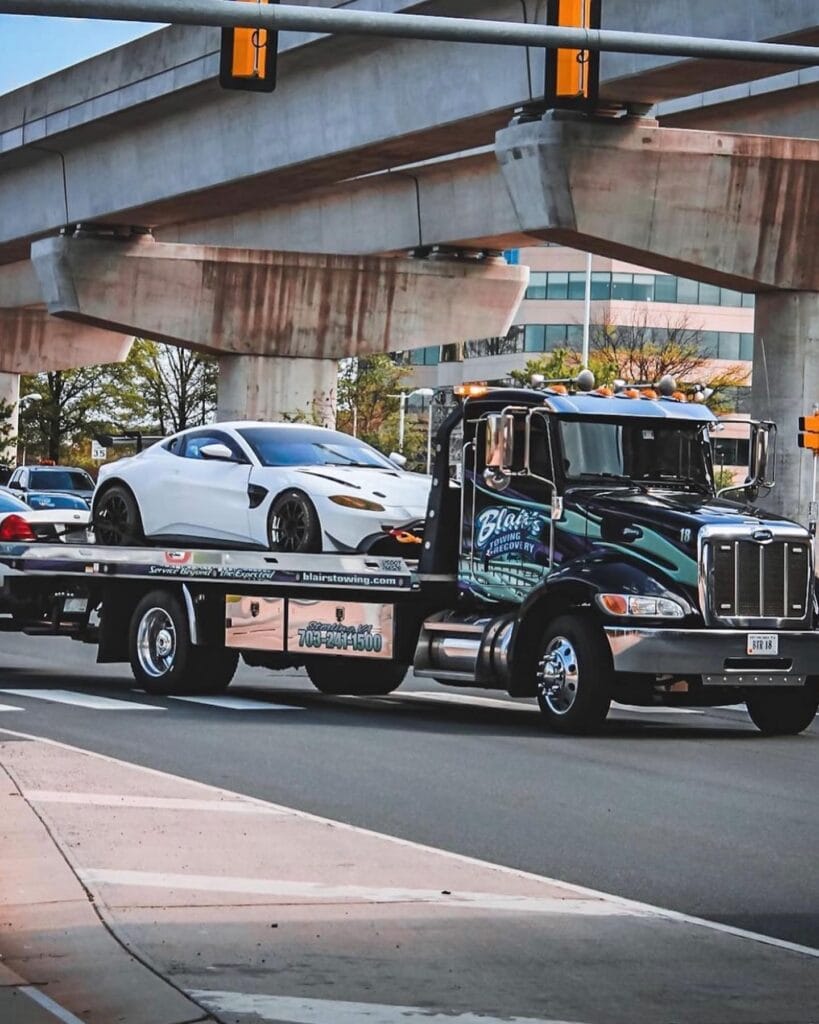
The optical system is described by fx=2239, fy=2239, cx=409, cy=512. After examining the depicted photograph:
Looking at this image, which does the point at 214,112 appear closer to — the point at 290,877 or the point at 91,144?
the point at 91,144

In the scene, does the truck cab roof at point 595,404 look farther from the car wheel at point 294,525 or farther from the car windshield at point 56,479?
the car windshield at point 56,479

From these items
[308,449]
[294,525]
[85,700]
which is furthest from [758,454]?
[85,700]

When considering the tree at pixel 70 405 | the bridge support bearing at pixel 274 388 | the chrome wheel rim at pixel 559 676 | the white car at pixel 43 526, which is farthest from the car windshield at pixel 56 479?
the tree at pixel 70 405

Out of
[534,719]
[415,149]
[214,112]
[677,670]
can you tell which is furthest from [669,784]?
[214,112]

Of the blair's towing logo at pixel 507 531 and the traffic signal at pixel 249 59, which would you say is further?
the blair's towing logo at pixel 507 531

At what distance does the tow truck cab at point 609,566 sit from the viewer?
16.7 metres

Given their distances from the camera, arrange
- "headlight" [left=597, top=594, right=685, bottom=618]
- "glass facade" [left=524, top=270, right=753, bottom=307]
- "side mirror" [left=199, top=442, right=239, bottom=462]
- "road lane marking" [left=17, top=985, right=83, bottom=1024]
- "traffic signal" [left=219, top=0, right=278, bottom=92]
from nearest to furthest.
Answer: "road lane marking" [left=17, top=985, right=83, bottom=1024], "headlight" [left=597, top=594, right=685, bottom=618], "traffic signal" [left=219, top=0, right=278, bottom=92], "side mirror" [left=199, top=442, right=239, bottom=462], "glass facade" [left=524, top=270, right=753, bottom=307]

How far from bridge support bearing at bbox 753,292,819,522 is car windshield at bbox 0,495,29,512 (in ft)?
38.3

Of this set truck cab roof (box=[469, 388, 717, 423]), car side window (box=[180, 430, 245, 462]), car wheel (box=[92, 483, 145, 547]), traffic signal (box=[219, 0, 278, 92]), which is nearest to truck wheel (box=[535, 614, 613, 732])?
truck cab roof (box=[469, 388, 717, 423])

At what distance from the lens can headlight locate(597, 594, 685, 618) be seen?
54.7ft

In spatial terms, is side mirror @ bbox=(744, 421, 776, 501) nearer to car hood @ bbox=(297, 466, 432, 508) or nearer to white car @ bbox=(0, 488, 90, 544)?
car hood @ bbox=(297, 466, 432, 508)

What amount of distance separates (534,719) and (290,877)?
30.2 ft

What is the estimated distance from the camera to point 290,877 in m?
9.57

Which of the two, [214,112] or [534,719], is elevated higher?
[214,112]
